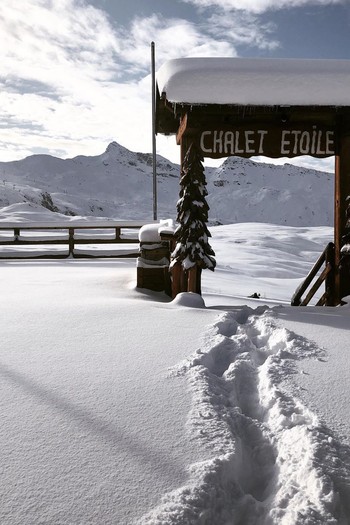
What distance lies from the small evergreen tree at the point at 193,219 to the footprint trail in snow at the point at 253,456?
2.96 meters

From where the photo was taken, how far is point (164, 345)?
4109 millimetres

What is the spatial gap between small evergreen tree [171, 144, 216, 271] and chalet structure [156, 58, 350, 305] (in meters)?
0.34

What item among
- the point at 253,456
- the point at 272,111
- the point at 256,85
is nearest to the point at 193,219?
the point at 272,111

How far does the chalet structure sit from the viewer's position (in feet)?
20.1

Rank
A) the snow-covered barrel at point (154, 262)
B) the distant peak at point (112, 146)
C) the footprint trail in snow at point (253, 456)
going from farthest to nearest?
the distant peak at point (112, 146) < the snow-covered barrel at point (154, 262) < the footprint trail in snow at point (253, 456)

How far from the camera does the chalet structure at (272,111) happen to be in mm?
6117

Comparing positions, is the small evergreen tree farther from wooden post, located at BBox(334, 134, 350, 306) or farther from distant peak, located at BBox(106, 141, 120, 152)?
distant peak, located at BBox(106, 141, 120, 152)

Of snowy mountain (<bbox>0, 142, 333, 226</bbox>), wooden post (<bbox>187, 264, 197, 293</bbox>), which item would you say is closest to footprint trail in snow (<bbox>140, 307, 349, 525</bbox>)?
wooden post (<bbox>187, 264, 197, 293</bbox>)

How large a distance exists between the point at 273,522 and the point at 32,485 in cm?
110

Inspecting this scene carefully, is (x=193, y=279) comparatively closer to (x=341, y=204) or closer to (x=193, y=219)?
(x=193, y=219)

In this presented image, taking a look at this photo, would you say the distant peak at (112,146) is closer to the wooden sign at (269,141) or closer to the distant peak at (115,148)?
the distant peak at (115,148)

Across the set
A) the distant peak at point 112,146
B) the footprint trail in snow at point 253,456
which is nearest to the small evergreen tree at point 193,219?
the footprint trail in snow at point 253,456

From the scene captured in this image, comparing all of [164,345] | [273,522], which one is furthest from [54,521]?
[164,345]

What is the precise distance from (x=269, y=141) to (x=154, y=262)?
2.82 metres
